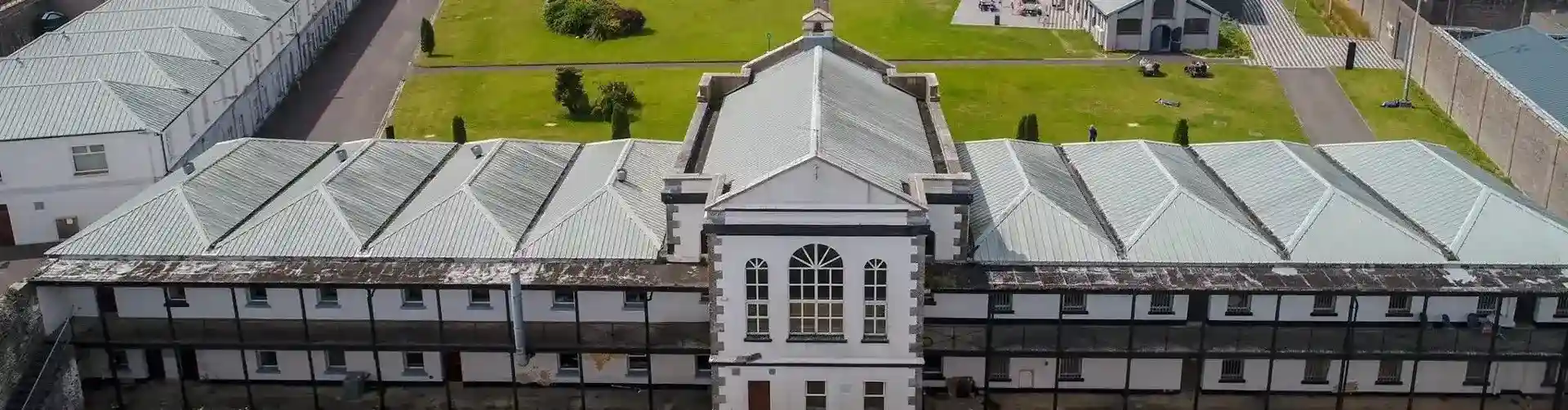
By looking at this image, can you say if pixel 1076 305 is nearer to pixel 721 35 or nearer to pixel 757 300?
pixel 757 300

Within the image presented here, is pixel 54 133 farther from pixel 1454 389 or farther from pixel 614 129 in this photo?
pixel 1454 389

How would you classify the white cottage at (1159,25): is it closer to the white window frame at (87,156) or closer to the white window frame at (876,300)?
the white window frame at (876,300)

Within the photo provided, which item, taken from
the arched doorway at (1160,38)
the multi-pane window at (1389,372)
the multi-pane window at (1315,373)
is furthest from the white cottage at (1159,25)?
the multi-pane window at (1315,373)

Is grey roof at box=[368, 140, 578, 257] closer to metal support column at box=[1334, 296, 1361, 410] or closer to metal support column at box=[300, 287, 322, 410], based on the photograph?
metal support column at box=[300, 287, 322, 410]

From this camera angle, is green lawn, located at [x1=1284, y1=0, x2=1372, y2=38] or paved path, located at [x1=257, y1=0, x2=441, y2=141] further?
green lawn, located at [x1=1284, y1=0, x2=1372, y2=38]

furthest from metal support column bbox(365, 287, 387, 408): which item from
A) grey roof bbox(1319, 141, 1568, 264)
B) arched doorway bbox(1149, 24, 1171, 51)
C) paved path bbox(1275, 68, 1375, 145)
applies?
arched doorway bbox(1149, 24, 1171, 51)

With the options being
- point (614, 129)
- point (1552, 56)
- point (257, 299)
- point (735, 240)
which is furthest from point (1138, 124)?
point (257, 299)
